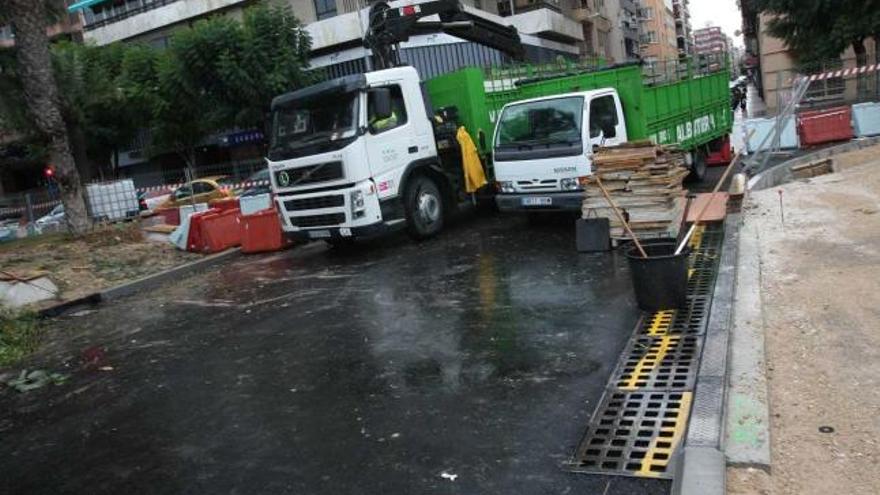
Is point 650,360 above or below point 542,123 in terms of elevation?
below

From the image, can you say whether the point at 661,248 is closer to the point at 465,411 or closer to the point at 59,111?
the point at 465,411

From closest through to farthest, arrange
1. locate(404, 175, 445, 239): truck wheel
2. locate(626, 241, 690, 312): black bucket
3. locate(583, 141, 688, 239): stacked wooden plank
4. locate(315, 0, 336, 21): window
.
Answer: locate(626, 241, 690, 312): black bucket, locate(583, 141, 688, 239): stacked wooden plank, locate(404, 175, 445, 239): truck wheel, locate(315, 0, 336, 21): window

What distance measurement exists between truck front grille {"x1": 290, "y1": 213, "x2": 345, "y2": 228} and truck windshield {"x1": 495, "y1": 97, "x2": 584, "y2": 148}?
2754 mm

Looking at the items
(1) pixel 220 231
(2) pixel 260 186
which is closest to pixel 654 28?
(2) pixel 260 186

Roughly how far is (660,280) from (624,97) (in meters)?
5.76

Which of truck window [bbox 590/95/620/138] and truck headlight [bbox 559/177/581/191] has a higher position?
truck window [bbox 590/95/620/138]

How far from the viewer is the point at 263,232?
43.6ft

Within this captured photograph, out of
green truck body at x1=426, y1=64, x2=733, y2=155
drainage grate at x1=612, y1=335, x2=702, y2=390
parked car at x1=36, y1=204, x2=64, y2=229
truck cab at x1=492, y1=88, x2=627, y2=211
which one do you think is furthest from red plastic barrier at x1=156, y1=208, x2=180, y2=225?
drainage grate at x1=612, y1=335, x2=702, y2=390

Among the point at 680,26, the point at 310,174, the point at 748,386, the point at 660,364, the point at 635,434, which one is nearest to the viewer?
the point at 635,434

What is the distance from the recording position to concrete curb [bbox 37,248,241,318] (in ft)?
33.4

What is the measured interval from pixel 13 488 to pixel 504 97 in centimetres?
1065

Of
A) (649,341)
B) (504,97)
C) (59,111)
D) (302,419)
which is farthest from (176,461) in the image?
(59,111)

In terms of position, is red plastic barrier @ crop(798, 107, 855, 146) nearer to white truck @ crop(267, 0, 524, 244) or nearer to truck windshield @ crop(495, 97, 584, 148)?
truck windshield @ crop(495, 97, 584, 148)

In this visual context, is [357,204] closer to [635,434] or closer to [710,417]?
[635,434]
